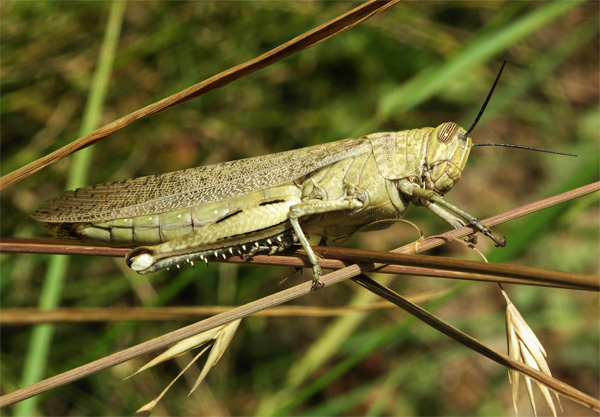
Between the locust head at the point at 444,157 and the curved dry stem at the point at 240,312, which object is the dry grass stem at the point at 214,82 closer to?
the curved dry stem at the point at 240,312

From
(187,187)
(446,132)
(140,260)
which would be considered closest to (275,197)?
(187,187)

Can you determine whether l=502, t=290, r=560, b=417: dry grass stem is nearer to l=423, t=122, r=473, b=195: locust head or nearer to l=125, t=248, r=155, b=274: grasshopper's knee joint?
l=423, t=122, r=473, b=195: locust head

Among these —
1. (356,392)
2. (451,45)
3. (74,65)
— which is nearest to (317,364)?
(356,392)

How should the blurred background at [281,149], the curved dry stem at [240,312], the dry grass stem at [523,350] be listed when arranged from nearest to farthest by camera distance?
the curved dry stem at [240,312] → the dry grass stem at [523,350] → the blurred background at [281,149]

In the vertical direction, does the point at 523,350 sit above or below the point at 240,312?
below

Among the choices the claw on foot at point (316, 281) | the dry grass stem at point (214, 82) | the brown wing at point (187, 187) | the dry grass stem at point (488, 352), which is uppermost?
the brown wing at point (187, 187)

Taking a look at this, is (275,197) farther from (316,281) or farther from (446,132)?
(446,132)

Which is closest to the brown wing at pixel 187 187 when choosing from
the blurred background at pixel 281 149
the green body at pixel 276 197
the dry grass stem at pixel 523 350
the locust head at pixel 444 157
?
the green body at pixel 276 197

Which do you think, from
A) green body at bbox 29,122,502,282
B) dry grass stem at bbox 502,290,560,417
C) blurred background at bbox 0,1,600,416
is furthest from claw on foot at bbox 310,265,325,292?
blurred background at bbox 0,1,600,416
